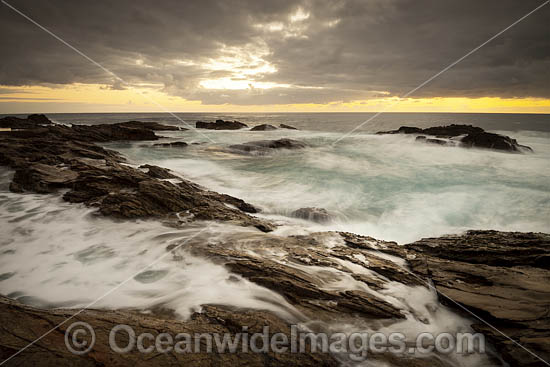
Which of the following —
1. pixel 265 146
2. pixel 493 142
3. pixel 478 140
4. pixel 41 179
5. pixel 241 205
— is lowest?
pixel 241 205

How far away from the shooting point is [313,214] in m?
8.19

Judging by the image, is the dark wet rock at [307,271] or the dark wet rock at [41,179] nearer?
the dark wet rock at [307,271]

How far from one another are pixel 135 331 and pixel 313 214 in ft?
20.3

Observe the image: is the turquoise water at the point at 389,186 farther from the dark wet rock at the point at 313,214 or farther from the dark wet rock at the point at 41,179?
the dark wet rock at the point at 41,179

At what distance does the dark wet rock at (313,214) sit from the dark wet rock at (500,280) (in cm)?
275

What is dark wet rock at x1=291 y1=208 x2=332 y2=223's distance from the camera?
804 cm

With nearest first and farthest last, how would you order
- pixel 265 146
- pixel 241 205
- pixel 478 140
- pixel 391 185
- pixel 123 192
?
1. pixel 123 192
2. pixel 241 205
3. pixel 391 185
4. pixel 265 146
5. pixel 478 140

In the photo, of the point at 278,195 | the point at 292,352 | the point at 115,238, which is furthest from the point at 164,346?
the point at 278,195

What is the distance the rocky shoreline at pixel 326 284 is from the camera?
2.55m

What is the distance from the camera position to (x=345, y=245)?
565 cm

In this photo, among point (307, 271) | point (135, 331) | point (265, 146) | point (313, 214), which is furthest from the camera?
point (265, 146)

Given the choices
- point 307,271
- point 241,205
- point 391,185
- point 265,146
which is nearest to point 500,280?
point 307,271

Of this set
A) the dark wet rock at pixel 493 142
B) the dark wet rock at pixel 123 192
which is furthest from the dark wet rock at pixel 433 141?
the dark wet rock at pixel 123 192

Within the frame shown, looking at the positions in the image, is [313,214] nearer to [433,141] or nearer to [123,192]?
[123,192]
